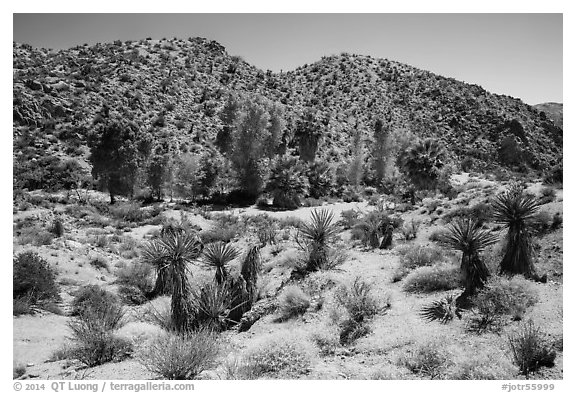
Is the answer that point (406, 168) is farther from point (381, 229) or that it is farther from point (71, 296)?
point (71, 296)

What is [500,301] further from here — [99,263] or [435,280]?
[99,263]

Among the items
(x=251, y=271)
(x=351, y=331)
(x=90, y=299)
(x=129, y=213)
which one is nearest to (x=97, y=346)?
(x=251, y=271)

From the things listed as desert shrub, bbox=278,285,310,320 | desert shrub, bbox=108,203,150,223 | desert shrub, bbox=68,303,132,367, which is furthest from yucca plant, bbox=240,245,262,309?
desert shrub, bbox=108,203,150,223

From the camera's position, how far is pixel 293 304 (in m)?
11.7

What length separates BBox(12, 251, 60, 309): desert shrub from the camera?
1281 centimetres

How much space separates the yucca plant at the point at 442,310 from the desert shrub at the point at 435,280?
42.9 inches

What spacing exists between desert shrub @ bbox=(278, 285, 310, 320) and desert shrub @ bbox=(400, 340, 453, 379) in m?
4.20

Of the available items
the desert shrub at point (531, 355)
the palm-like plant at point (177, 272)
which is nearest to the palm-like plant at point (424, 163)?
the desert shrub at point (531, 355)

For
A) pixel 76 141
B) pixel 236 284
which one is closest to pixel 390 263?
pixel 236 284

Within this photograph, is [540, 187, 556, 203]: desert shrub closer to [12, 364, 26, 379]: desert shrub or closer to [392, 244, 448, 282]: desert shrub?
[392, 244, 448, 282]: desert shrub

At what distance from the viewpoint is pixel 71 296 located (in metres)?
14.5

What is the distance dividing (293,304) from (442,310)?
14.5 ft

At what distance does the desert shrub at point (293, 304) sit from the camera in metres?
11.6

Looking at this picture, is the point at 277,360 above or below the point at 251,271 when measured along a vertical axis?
below
